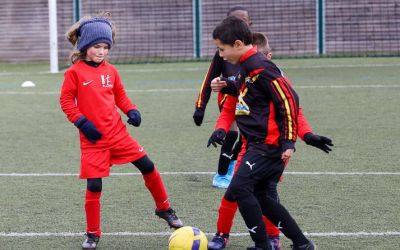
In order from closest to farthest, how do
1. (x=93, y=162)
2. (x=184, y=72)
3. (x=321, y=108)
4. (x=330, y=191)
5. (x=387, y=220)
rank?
(x=93, y=162) → (x=387, y=220) → (x=330, y=191) → (x=321, y=108) → (x=184, y=72)

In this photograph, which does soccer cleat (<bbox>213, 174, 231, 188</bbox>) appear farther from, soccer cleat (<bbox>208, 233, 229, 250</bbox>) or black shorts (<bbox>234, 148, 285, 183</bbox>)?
black shorts (<bbox>234, 148, 285, 183</bbox>)

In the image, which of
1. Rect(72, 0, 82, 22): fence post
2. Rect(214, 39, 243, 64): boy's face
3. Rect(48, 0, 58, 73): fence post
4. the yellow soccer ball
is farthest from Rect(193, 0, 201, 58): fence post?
Rect(214, 39, 243, 64): boy's face

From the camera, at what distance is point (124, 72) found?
18953 mm

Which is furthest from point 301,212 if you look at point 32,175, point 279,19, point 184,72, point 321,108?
point 279,19

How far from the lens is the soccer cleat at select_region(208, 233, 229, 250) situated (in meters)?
5.95

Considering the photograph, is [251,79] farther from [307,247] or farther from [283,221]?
[307,247]

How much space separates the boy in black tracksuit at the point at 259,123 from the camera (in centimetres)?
543

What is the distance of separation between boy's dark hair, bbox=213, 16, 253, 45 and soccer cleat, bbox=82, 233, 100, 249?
163 cm

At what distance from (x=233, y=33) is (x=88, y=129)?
4.04 ft

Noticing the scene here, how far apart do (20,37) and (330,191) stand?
16.9 m

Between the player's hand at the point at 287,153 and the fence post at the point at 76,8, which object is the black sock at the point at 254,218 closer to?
the player's hand at the point at 287,153

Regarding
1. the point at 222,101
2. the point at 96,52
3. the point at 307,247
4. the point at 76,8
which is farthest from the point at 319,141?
the point at 76,8

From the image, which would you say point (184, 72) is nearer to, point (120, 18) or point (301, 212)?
point (120, 18)

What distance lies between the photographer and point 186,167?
9.05 m
